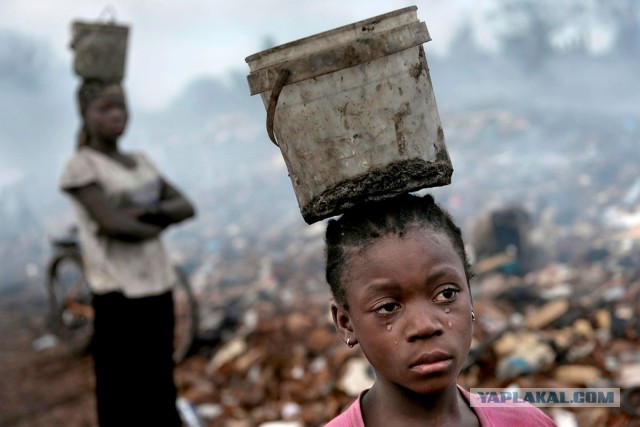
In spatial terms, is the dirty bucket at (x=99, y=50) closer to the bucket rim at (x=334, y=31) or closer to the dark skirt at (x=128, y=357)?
the dark skirt at (x=128, y=357)

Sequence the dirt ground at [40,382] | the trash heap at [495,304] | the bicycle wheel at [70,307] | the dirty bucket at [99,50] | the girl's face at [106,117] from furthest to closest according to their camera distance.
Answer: the bicycle wheel at [70,307] → the dirt ground at [40,382] → the trash heap at [495,304] → the dirty bucket at [99,50] → the girl's face at [106,117]

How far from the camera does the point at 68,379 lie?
5160 millimetres

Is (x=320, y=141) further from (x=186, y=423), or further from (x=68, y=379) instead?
(x=68, y=379)

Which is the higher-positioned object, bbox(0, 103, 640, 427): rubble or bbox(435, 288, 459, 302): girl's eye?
bbox(435, 288, 459, 302): girl's eye

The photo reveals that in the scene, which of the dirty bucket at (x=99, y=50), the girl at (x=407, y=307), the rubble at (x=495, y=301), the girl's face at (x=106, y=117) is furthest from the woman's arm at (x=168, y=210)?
the girl at (x=407, y=307)

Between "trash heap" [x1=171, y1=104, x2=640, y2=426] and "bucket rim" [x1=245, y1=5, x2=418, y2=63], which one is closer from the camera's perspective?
"bucket rim" [x1=245, y1=5, x2=418, y2=63]

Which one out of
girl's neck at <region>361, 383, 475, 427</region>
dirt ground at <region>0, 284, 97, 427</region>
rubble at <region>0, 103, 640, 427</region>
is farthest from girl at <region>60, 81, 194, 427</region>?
girl's neck at <region>361, 383, 475, 427</region>

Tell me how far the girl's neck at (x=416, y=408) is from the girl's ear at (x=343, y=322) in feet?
0.48

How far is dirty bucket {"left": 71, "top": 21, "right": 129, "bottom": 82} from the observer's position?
10.7 feet

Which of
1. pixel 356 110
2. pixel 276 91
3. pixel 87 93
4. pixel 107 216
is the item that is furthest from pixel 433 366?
pixel 87 93

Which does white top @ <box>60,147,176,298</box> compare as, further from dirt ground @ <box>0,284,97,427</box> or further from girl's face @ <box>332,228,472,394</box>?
girl's face @ <box>332,228,472,394</box>

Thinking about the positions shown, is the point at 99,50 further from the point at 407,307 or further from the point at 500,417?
the point at 500,417

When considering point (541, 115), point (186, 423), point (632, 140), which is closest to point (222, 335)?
point (186, 423)

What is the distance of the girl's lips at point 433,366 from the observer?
1.27m
